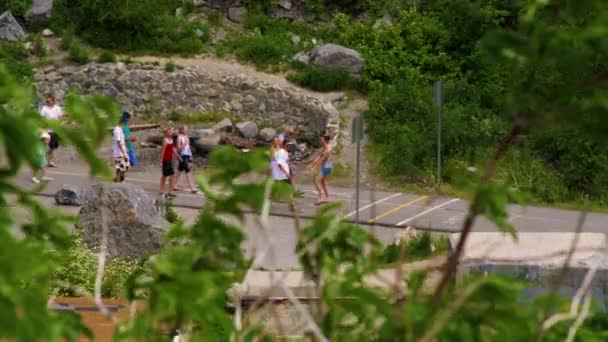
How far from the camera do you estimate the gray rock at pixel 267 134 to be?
29.2 m

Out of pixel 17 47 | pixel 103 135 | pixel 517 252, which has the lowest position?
pixel 517 252

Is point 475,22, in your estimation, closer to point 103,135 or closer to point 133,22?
point 133,22

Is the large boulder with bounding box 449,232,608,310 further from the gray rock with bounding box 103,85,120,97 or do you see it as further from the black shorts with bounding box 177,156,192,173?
the gray rock with bounding box 103,85,120,97

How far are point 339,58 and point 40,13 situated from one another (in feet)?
24.7

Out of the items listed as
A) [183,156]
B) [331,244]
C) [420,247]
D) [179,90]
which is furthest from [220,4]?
[331,244]

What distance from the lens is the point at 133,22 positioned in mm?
33562

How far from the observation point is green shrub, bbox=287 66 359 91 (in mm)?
31422

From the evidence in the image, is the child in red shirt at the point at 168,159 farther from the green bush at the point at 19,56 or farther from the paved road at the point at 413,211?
the green bush at the point at 19,56

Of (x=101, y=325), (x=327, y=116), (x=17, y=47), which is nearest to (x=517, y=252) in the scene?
(x=101, y=325)

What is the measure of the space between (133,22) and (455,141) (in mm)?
10140

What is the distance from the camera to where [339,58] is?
3192cm

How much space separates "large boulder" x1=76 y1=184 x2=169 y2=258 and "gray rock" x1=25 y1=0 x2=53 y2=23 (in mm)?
16938

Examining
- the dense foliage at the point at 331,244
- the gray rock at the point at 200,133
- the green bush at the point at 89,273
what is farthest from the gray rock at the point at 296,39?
the dense foliage at the point at 331,244

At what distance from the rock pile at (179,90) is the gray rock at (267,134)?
86 centimetres
